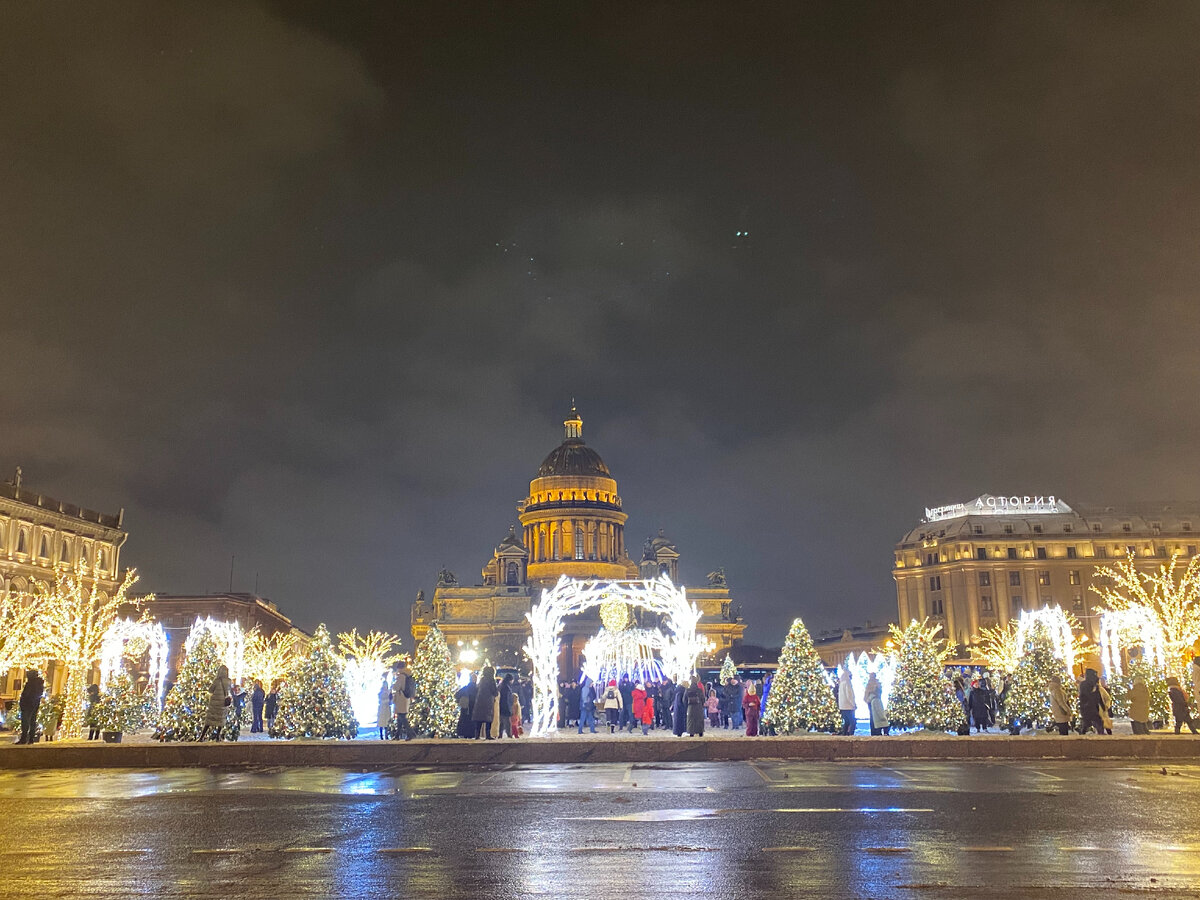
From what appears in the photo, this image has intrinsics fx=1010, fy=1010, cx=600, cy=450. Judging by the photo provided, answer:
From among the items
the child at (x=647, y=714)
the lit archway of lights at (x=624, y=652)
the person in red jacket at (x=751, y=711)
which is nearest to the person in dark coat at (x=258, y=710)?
the child at (x=647, y=714)

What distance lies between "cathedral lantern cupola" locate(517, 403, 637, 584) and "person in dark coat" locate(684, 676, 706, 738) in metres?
85.4

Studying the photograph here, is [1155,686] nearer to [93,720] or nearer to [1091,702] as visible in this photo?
[1091,702]

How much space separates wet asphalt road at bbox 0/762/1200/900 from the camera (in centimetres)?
882

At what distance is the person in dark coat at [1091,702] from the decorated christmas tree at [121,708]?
23.4 metres

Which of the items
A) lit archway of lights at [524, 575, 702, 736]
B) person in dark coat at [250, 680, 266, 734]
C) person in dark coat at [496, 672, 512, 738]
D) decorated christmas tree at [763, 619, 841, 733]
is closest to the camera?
decorated christmas tree at [763, 619, 841, 733]

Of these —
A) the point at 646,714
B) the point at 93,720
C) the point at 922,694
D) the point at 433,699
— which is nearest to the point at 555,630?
the point at 646,714

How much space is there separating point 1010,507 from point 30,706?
296 ft

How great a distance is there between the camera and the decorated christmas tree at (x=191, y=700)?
2378cm

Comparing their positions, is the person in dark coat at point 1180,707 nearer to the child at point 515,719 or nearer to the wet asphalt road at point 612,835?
the wet asphalt road at point 612,835

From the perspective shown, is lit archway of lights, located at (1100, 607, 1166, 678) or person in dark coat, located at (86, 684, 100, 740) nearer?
person in dark coat, located at (86, 684, 100, 740)

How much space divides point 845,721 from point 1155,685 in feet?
25.9

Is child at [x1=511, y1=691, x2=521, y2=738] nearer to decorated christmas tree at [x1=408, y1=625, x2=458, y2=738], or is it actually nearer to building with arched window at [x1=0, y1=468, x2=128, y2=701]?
decorated christmas tree at [x1=408, y1=625, x2=458, y2=738]

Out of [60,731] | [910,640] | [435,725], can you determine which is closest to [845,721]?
[910,640]

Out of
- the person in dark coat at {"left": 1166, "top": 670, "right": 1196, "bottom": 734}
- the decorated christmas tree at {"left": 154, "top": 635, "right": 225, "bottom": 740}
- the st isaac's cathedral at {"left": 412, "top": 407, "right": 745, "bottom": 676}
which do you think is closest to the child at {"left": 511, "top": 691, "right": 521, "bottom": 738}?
the decorated christmas tree at {"left": 154, "top": 635, "right": 225, "bottom": 740}
